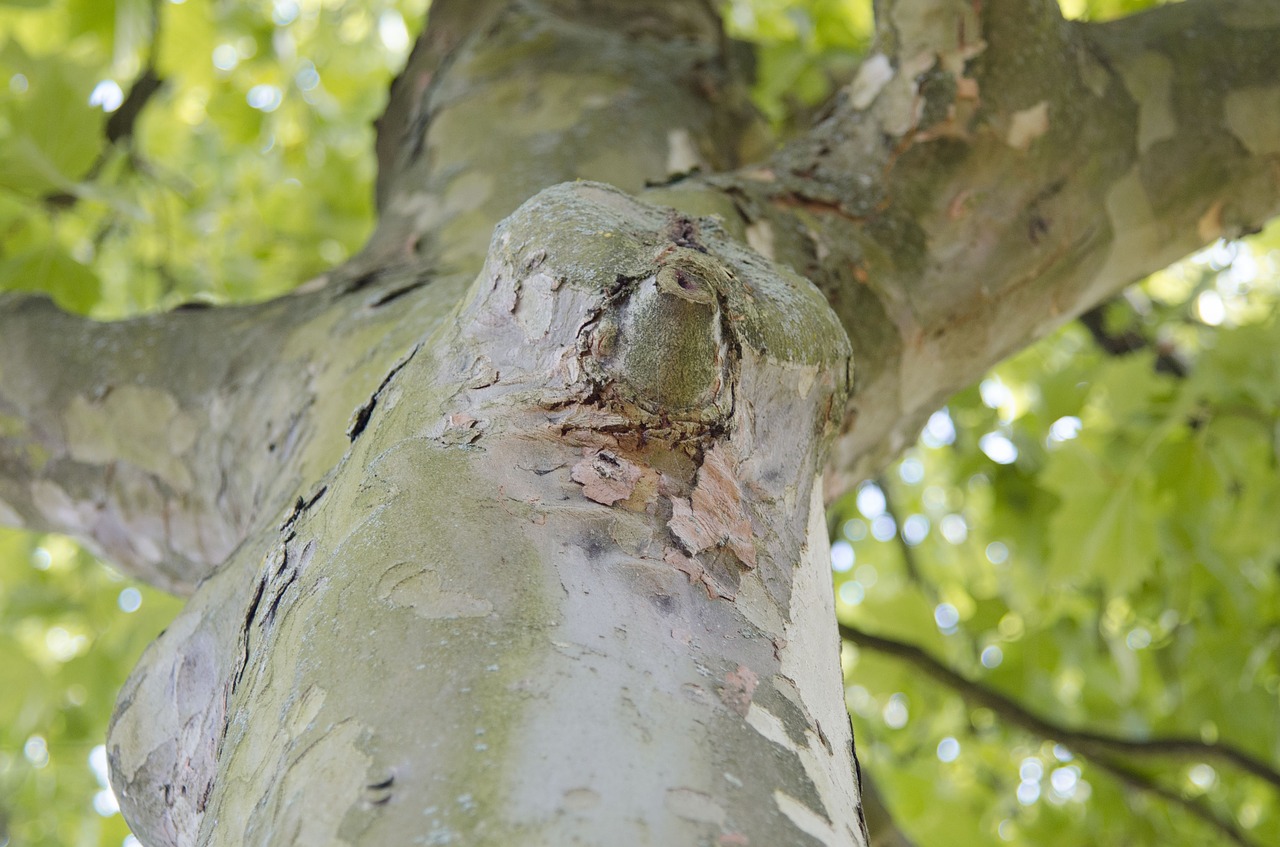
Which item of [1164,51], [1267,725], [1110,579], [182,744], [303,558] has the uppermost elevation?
[303,558]

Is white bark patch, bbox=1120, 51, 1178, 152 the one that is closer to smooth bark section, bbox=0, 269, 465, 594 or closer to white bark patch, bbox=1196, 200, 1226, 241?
white bark patch, bbox=1196, 200, 1226, 241

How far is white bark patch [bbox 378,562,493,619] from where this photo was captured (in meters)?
0.58

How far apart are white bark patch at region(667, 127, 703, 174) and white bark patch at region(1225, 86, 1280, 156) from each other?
0.62 metres

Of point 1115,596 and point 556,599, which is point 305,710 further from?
point 1115,596

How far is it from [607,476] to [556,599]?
0.09 meters

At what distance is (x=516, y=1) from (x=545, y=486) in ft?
3.76

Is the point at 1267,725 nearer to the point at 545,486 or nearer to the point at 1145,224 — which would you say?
→ the point at 1145,224

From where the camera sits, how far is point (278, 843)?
0.50 m

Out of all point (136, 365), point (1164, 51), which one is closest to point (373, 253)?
point (136, 365)

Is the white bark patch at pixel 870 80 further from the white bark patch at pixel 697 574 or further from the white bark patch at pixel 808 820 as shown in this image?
the white bark patch at pixel 808 820

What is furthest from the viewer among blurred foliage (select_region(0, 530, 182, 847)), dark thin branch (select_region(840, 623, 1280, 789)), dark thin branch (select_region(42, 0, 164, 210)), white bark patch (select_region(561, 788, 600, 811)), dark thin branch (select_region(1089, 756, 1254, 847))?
dark thin branch (select_region(42, 0, 164, 210))

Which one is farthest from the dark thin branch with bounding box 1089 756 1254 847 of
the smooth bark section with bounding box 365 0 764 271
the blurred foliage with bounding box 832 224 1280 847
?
the smooth bark section with bounding box 365 0 764 271

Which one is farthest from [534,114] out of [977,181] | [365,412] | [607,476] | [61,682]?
[61,682]

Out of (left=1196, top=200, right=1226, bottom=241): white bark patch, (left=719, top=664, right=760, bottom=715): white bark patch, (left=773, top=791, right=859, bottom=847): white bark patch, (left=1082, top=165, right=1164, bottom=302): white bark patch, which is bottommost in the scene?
(left=1196, top=200, right=1226, bottom=241): white bark patch
